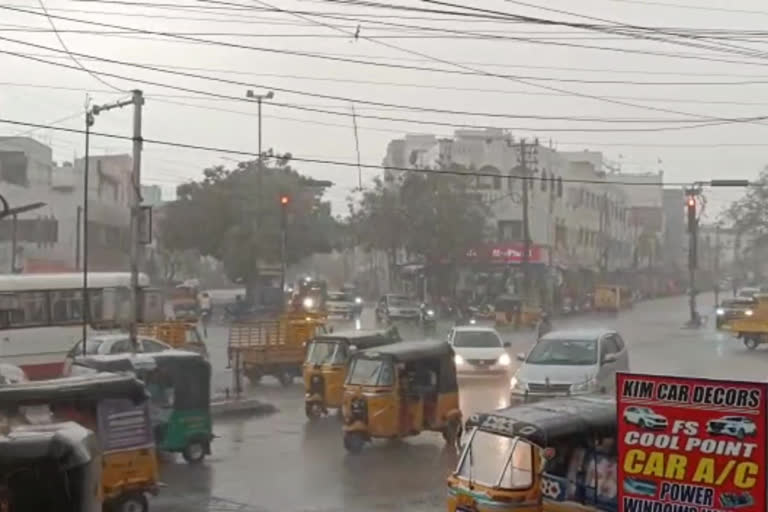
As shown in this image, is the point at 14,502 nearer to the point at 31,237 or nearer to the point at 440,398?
the point at 440,398

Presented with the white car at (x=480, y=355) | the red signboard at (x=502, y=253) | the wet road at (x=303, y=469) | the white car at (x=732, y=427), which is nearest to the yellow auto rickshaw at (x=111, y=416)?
the wet road at (x=303, y=469)

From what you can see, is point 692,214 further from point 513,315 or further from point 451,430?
point 451,430

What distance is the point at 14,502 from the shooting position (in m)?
7.51

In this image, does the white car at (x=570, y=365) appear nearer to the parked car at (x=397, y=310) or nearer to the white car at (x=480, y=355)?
the white car at (x=480, y=355)

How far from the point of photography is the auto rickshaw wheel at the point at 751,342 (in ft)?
138

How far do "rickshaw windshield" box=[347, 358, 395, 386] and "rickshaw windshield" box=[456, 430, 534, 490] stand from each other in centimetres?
776

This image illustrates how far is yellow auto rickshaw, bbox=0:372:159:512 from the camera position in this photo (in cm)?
1401

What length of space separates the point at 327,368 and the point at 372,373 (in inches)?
153

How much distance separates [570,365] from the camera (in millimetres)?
22688

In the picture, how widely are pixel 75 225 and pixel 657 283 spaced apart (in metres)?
65.6

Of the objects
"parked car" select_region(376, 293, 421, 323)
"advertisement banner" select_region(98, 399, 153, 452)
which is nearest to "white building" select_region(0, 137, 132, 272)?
"parked car" select_region(376, 293, 421, 323)

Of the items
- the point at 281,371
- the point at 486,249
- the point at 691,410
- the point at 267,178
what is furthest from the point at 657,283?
the point at 691,410

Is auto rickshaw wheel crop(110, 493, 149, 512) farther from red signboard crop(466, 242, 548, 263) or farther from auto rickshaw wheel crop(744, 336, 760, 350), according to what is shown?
red signboard crop(466, 242, 548, 263)

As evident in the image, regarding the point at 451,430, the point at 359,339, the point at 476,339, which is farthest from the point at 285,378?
the point at 451,430
